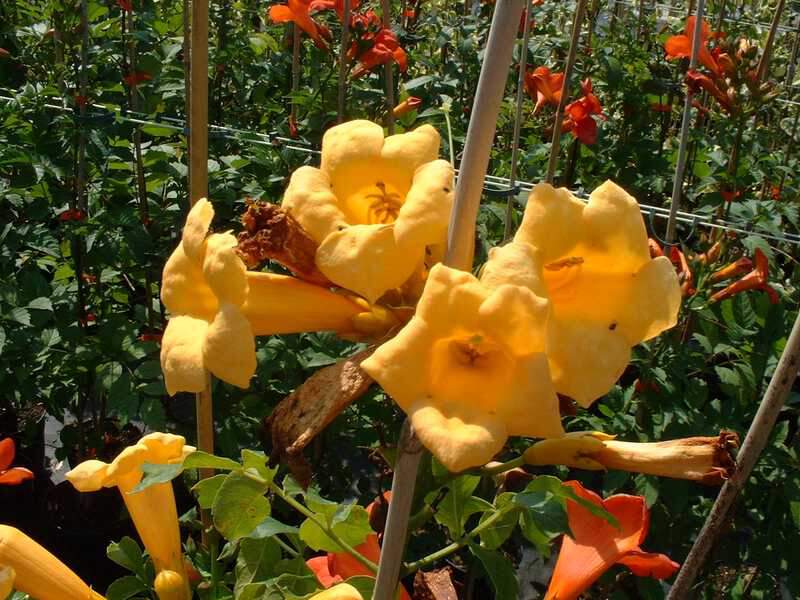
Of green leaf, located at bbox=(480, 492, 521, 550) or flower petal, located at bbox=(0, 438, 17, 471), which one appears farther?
flower petal, located at bbox=(0, 438, 17, 471)

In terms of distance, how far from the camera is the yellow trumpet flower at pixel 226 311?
2.64 ft

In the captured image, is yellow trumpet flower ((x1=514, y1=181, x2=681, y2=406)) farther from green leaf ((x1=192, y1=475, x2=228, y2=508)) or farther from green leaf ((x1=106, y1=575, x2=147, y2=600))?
green leaf ((x1=106, y1=575, x2=147, y2=600))

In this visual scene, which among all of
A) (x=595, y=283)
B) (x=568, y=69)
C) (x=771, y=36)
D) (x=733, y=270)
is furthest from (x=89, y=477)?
(x=771, y=36)

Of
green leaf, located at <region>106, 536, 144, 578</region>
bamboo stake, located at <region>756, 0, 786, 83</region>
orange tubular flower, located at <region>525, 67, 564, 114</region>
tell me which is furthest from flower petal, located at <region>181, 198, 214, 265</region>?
bamboo stake, located at <region>756, 0, 786, 83</region>

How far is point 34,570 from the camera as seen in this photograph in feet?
4.07

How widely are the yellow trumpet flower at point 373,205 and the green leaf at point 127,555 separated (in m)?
0.82

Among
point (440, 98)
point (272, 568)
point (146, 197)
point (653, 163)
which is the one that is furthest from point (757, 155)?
point (272, 568)

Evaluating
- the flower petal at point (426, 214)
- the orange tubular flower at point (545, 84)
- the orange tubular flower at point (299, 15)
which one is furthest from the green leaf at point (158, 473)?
the orange tubular flower at point (545, 84)

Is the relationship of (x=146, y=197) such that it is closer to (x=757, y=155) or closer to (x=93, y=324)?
(x=93, y=324)

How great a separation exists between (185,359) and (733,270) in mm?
2176

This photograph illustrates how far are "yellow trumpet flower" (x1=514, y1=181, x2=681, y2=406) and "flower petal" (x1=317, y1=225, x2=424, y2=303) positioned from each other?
0.11 m

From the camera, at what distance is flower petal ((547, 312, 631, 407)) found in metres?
0.74

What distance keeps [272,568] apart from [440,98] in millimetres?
2797

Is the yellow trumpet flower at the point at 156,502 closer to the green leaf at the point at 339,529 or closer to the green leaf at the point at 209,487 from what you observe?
the green leaf at the point at 209,487
